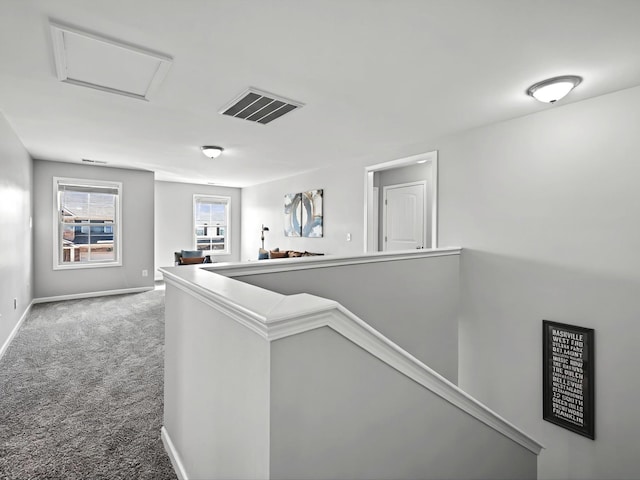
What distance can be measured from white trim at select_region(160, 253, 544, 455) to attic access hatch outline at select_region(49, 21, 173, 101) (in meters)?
1.49

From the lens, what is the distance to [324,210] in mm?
5816

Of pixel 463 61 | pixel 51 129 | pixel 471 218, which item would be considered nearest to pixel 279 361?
pixel 463 61

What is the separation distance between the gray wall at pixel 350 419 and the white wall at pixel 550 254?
80.5 inches

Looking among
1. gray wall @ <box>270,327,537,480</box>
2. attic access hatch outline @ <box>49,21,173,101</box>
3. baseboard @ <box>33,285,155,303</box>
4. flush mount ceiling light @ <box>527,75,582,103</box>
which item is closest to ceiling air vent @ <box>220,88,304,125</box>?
attic access hatch outline @ <box>49,21,173,101</box>

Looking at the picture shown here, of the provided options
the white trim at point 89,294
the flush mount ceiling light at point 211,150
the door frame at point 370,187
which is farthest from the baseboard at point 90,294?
the door frame at point 370,187

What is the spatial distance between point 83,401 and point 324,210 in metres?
4.15

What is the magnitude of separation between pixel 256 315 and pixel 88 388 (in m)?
2.84

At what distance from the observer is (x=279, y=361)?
90 centimetres

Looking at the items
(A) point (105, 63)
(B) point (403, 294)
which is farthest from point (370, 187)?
(A) point (105, 63)

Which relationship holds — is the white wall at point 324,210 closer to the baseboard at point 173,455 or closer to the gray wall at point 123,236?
the gray wall at point 123,236

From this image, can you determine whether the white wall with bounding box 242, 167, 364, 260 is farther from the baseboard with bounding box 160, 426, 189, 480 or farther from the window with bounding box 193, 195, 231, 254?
the baseboard with bounding box 160, 426, 189, 480

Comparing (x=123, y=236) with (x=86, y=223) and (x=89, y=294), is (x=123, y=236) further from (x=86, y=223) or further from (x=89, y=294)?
(x=89, y=294)

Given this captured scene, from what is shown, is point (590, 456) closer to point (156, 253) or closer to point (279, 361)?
point (279, 361)

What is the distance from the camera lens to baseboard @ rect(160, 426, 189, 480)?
1754 millimetres
